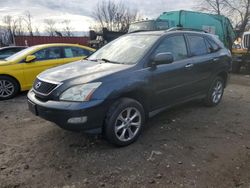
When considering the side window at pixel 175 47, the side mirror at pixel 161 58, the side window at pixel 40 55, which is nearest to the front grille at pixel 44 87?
the side mirror at pixel 161 58

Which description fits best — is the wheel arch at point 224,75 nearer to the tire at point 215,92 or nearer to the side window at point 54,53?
the tire at point 215,92

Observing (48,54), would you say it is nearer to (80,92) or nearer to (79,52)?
(79,52)

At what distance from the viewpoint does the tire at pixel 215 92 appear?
18.9ft

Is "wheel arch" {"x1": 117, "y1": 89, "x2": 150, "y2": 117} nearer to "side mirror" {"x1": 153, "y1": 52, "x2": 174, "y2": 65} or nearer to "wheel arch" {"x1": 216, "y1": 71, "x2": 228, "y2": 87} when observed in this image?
"side mirror" {"x1": 153, "y1": 52, "x2": 174, "y2": 65}

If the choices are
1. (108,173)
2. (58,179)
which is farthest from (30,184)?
(108,173)

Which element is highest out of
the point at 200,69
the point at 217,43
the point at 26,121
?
the point at 217,43

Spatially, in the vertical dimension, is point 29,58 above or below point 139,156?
above

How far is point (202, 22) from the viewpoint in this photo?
12781mm

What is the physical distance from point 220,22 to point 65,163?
1235 centimetres

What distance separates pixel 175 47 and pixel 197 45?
0.80m

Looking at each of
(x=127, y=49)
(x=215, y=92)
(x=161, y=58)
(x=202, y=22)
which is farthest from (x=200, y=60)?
(x=202, y=22)

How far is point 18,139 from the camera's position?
4332 mm

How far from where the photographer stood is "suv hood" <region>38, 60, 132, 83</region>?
12.2ft

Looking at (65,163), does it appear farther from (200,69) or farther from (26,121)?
(200,69)
